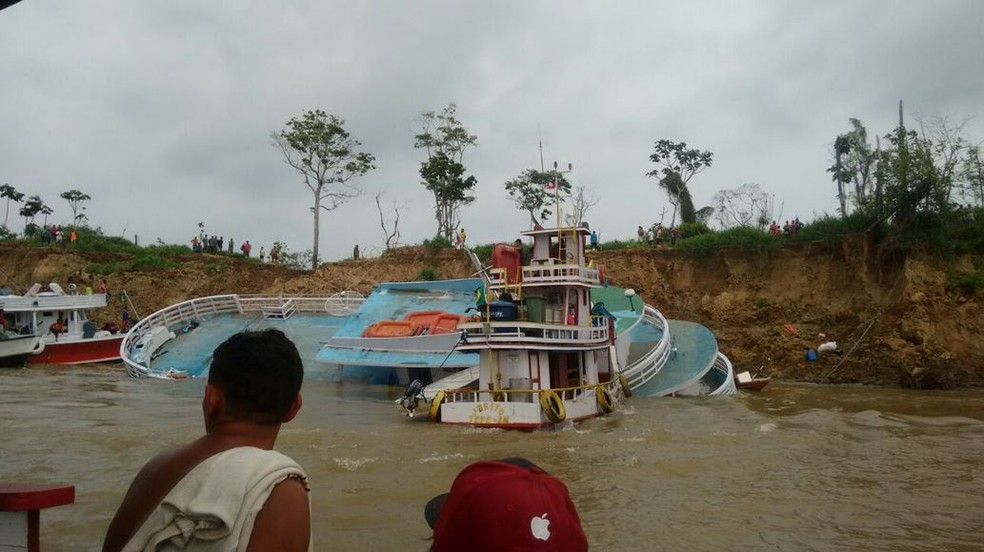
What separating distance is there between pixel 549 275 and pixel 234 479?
15958mm

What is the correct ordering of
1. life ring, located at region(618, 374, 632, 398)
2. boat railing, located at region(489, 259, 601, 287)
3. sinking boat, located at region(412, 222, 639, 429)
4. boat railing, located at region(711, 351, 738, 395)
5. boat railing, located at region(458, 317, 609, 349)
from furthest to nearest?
boat railing, located at region(711, 351, 738, 395) → life ring, located at region(618, 374, 632, 398) → boat railing, located at region(489, 259, 601, 287) → boat railing, located at region(458, 317, 609, 349) → sinking boat, located at region(412, 222, 639, 429)

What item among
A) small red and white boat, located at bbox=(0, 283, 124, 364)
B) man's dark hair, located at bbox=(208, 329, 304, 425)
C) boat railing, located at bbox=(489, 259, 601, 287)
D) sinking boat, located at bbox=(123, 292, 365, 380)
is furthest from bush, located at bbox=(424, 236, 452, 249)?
man's dark hair, located at bbox=(208, 329, 304, 425)

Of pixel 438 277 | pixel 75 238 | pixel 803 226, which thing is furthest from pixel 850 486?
pixel 75 238

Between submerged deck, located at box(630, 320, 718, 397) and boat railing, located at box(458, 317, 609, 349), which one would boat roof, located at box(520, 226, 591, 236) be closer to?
boat railing, located at box(458, 317, 609, 349)

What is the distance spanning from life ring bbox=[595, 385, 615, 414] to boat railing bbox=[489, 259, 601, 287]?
8.71 ft

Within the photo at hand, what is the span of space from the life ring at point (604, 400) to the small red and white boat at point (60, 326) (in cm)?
2191

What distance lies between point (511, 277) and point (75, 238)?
33205 millimetres

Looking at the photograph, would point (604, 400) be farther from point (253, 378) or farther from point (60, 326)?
point (60, 326)

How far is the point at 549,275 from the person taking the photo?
1789cm

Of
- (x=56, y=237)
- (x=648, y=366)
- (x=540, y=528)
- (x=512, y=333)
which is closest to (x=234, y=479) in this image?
(x=540, y=528)

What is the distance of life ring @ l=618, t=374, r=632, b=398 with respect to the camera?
20.5 metres

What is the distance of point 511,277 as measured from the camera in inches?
711

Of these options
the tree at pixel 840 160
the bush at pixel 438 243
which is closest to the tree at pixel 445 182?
the bush at pixel 438 243

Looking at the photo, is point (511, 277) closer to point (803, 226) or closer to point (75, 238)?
point (803, 226)
